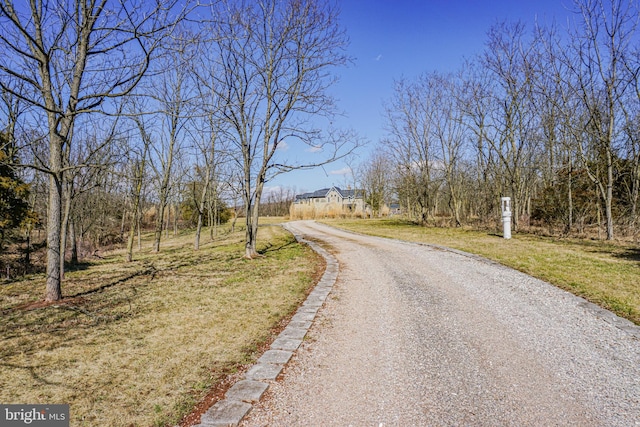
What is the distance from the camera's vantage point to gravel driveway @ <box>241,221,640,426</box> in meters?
2.33

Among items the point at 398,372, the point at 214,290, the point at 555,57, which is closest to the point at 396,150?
the point at 555,57

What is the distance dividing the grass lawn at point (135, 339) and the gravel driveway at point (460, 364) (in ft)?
2.35

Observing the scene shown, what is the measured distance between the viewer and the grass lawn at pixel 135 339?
2535 mm

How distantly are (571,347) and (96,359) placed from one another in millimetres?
4833

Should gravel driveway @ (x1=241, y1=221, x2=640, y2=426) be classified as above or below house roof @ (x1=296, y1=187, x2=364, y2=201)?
below

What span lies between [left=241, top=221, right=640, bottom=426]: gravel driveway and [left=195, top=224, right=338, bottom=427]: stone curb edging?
93mm

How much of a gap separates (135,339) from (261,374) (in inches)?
70.7

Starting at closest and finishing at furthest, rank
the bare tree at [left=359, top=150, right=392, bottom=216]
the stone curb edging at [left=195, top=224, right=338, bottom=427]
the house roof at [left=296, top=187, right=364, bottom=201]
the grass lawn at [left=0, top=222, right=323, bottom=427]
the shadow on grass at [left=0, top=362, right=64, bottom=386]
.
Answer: the stone curb edging at [left=195, top=224, right=338, bottom=427]
the grass lawn at [left=0, top=222, right=323, bottom=427]
the shadow on grass at [left=0, top=362, right=64, bottom=386]
the bare tree at [left=359, top=150, right=392, bottom=216]
the house roof at [left=296, top=187, right=364, bottom=201]

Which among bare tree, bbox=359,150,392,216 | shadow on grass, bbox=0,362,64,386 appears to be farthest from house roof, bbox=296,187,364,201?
shadow on grass, bbox=0,362,64,386

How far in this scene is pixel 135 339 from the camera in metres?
3.76

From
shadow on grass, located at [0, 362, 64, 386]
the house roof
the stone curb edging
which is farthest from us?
the house roof

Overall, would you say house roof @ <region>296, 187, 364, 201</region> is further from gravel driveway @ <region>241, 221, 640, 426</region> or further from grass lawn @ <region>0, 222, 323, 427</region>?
gravel driveway @ <region>241, 221, 640, 426</region>

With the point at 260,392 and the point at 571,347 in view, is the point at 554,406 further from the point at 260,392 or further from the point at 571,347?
the point at 260,392

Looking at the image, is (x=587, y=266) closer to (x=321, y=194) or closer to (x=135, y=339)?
(x=135, y=339)
